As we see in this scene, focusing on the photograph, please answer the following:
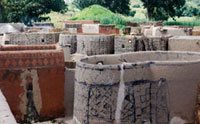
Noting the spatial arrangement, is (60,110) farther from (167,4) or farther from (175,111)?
(167,4)

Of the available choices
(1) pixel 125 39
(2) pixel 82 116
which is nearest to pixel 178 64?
(2) pixel 82 116

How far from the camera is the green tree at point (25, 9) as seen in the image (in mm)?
33594

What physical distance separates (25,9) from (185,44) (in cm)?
2691

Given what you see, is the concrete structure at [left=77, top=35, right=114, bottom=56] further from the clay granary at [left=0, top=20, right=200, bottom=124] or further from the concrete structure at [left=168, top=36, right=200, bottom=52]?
the clay granary at [left=0, top=20, right=200, bottom=124]

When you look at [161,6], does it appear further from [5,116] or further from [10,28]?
[5,116]

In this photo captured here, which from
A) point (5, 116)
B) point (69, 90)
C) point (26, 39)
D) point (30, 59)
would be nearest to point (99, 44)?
point (26, 39)

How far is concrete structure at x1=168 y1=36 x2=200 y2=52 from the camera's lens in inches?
374

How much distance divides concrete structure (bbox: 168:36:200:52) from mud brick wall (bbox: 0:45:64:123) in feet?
14.5

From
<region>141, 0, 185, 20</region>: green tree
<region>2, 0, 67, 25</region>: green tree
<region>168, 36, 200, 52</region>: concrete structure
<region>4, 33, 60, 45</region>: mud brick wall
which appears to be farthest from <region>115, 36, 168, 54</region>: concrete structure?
<region>2, 0, 67, 25</region>: green tree

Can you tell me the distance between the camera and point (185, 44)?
9.66 m

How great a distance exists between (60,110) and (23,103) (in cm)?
88

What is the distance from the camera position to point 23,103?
279 inches

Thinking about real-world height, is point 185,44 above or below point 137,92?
above

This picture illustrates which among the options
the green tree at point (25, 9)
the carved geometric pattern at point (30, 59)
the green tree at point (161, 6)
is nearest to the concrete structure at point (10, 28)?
the green tree at point (25, 9)
